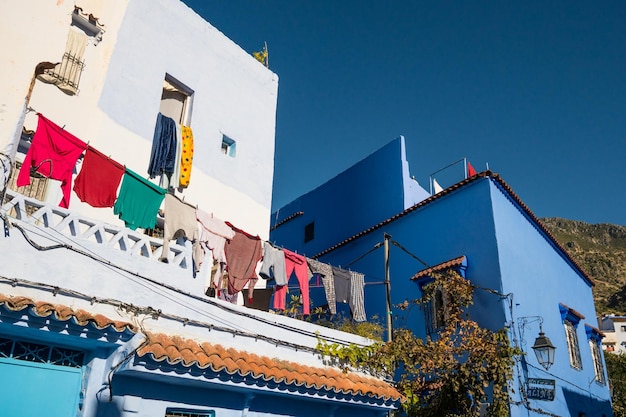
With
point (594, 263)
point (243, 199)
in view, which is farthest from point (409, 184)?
point (594, 263)

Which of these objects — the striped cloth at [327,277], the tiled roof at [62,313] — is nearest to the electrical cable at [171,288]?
the tiled roof at [62,313]

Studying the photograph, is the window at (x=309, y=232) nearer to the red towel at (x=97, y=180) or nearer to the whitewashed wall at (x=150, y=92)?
the whitewashed wall at (x=150, y=92)

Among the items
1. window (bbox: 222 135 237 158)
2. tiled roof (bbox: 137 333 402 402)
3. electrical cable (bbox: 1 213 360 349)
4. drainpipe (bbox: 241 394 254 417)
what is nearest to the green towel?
electrical cable (bbox: 1 213 360 349)

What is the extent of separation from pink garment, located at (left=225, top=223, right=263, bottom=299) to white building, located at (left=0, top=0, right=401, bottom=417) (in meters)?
1.01

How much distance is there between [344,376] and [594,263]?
77386 mm

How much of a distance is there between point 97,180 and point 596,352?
1809 cm

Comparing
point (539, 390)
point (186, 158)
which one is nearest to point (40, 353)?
point (186, 158)

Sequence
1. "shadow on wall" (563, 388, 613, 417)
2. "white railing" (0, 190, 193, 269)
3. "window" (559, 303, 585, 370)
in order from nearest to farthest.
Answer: "white railing" (0, 190, 193, 269) → "shadow on wall" (563, 388, 613, 417) → "window" (559, 303, 585, 370)

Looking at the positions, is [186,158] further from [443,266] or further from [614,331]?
[614,331]

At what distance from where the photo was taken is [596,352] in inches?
734

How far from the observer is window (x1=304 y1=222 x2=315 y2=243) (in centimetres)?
2202

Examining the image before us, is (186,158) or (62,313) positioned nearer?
(62,313)

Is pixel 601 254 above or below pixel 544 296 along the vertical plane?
above

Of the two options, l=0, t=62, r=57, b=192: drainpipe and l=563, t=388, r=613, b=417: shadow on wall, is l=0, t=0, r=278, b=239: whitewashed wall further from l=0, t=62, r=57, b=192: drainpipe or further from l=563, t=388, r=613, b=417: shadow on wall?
l=563, t=388, r=613, b=417: shadow on wall
